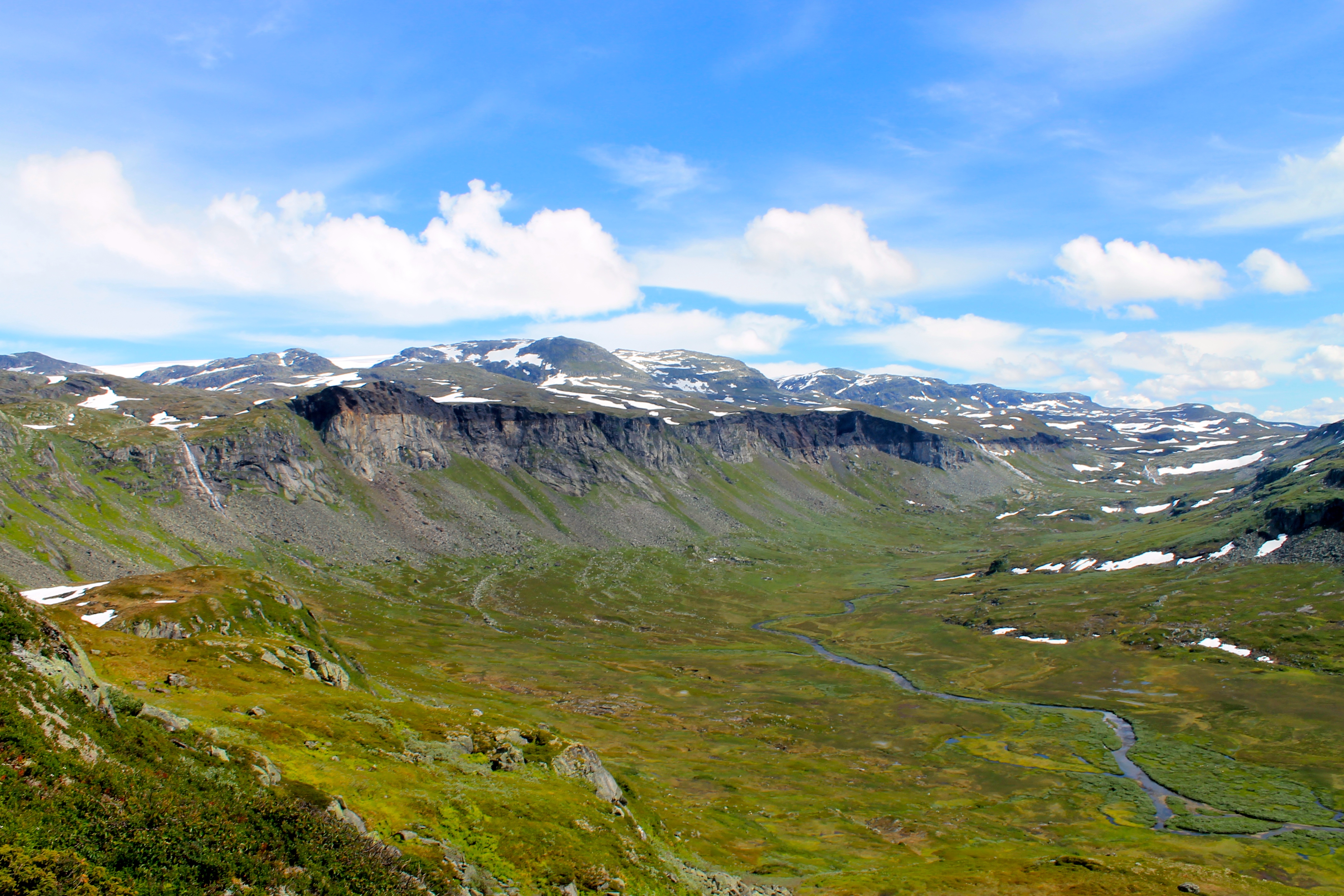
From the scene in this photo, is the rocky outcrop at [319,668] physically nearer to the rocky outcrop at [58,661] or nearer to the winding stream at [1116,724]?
the rocky outcrop at [58,661]

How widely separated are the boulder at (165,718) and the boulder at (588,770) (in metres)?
25.5

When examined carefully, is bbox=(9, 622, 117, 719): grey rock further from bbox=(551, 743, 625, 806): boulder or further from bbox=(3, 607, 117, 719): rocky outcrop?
bbox=(551, 743, 625, 806): boulder

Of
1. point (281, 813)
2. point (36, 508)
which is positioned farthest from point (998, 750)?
point (36, 508)

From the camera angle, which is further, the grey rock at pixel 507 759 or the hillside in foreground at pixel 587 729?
the grey rock at pixel 507 759

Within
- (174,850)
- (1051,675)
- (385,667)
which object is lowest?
(1051,675)

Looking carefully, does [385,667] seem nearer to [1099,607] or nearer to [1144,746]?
[1144,746]

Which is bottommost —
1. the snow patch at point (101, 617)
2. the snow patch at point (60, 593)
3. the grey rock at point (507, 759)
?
the snow patch at point (60, 593)

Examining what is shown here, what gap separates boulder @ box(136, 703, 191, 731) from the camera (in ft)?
91.8

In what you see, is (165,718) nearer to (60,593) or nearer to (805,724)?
(60,593)

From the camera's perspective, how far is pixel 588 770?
5000 cm

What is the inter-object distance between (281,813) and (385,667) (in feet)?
321

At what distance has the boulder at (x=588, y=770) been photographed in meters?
48.5

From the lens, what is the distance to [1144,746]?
11138 cm

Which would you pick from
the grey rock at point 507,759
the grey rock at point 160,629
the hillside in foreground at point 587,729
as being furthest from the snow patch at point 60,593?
the grey rock at point 507,759
